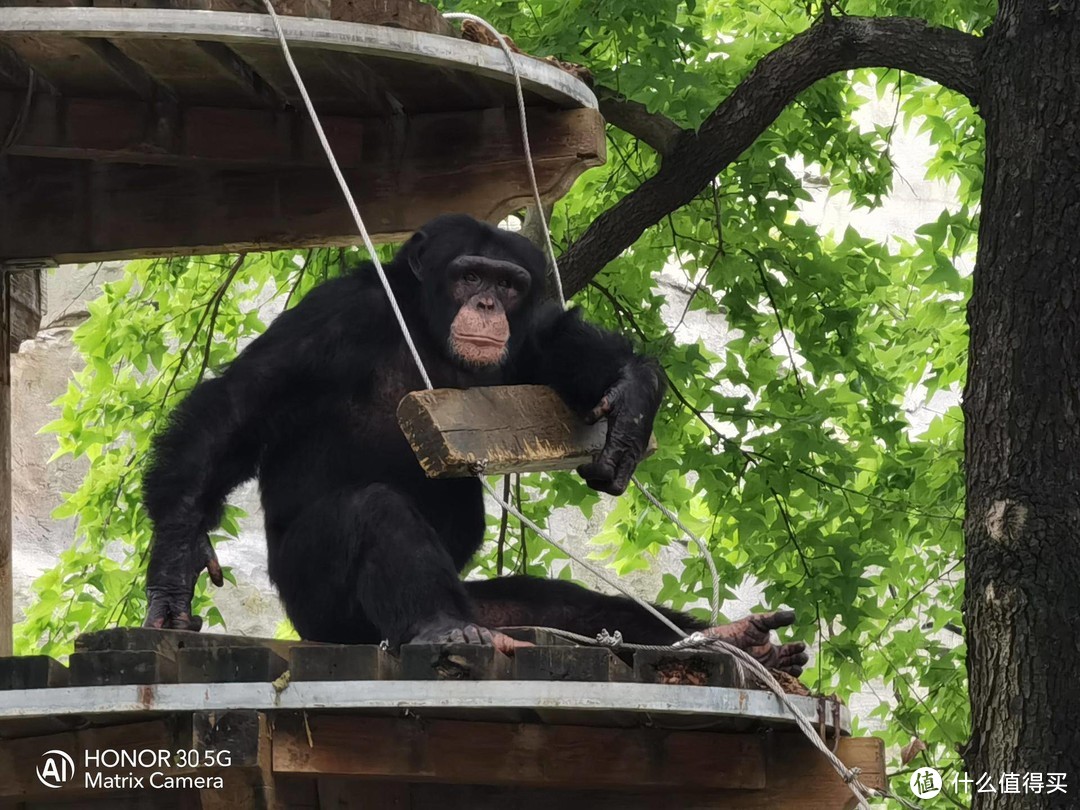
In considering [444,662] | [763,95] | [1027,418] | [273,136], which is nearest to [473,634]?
[444,662]

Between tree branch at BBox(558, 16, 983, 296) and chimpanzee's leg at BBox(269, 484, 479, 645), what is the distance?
3.53m

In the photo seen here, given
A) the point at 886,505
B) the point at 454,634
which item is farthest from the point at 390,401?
→ the point at 886,505

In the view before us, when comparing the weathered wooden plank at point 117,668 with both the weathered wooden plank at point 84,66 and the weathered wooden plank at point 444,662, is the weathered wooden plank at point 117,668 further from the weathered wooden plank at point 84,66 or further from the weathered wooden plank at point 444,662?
the weathered wooden plank at point 84,66

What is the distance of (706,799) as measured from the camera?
464 cm

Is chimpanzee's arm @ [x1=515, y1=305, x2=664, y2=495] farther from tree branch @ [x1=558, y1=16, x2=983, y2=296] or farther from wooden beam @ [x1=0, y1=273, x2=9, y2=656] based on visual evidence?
tree branch @ [x1=558, y1=16, x2=983, y2=296]

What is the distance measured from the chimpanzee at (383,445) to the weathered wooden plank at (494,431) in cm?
15

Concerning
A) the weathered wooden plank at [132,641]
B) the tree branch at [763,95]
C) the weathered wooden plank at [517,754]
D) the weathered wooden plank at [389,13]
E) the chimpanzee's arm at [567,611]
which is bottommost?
the weathered wooden plank at [517,754]

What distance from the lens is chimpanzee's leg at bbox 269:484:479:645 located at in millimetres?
4484

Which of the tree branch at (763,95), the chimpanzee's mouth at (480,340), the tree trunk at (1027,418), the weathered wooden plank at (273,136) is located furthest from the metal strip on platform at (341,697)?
the tree branch at (763,95)

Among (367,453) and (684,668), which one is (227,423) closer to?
(367,453)

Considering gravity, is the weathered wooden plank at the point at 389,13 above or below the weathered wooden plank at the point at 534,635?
above

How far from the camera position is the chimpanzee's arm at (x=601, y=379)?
16.0 feet

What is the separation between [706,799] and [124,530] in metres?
5.52

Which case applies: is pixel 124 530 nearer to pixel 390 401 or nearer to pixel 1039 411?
pixel 390 401
